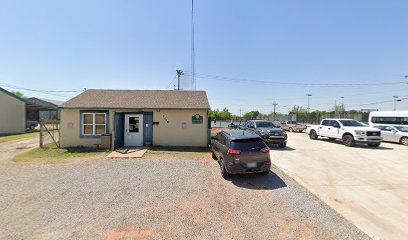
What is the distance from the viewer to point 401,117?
17.6 metres

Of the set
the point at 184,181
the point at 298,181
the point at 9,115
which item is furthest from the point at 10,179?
the point at 9,115

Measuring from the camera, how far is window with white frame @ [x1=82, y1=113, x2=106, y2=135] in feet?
43.7

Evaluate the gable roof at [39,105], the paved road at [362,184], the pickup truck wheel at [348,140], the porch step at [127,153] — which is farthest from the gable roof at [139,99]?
the gable roof at [39,105]

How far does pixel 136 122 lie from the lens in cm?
1368

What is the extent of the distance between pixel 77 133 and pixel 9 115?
16.7 metres

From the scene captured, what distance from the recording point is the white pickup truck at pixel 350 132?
13.9m

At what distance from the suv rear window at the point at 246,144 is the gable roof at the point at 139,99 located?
617cm

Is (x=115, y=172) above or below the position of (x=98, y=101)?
below

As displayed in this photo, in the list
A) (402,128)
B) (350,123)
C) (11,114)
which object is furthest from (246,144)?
(11,114)

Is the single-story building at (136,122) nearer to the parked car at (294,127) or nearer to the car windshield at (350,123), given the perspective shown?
the car windshield at (350,123)

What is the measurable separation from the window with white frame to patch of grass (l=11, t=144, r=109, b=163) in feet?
3.73

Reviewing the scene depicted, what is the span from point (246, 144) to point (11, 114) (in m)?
28.0

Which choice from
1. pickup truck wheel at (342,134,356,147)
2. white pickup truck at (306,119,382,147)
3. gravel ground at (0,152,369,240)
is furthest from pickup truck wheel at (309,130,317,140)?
gravel ground at (0,152,369,240)

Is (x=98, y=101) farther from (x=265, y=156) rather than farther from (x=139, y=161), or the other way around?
(x=265, y=156)
